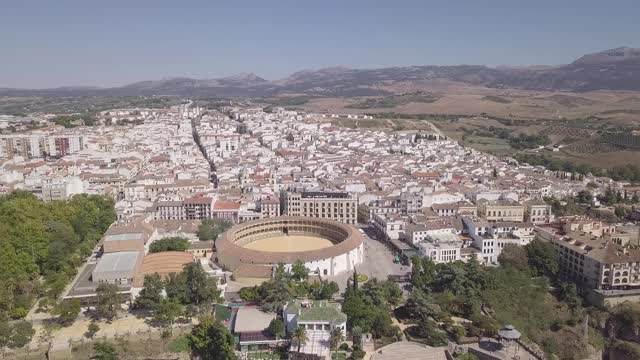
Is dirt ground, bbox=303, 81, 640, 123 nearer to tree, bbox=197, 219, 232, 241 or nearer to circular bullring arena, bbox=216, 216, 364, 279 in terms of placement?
circular bullring arena, bbox=216, 216, 364, 279

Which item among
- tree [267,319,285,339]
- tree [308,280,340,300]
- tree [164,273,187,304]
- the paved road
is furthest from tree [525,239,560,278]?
tree [164,273,187,304]

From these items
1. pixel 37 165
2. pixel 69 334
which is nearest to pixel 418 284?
pixel 69 334

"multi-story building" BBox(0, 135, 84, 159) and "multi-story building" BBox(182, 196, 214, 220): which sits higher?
"multi-story building" BBox(0, 135, 84, 159)

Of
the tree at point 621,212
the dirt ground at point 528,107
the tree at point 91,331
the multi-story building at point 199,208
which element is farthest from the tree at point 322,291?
the dirt ground at point 528,107

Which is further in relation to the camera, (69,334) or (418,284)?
(418,284)

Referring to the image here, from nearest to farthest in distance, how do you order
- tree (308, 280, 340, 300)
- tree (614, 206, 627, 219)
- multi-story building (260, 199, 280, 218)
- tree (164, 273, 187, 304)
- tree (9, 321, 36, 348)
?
1. tree (9, 321, 36, 348)
2. tree (164, 273, 187, 304)
3. tree (308, 280, 340, 300)
4. multi-story building (260, 199, 280, 218)
5. tree (614, 206, 627, 219)

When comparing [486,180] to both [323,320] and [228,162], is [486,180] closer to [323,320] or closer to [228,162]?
[228,162]

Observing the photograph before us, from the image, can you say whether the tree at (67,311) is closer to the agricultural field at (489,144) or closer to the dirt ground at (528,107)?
the agricultural field at (489,144)
